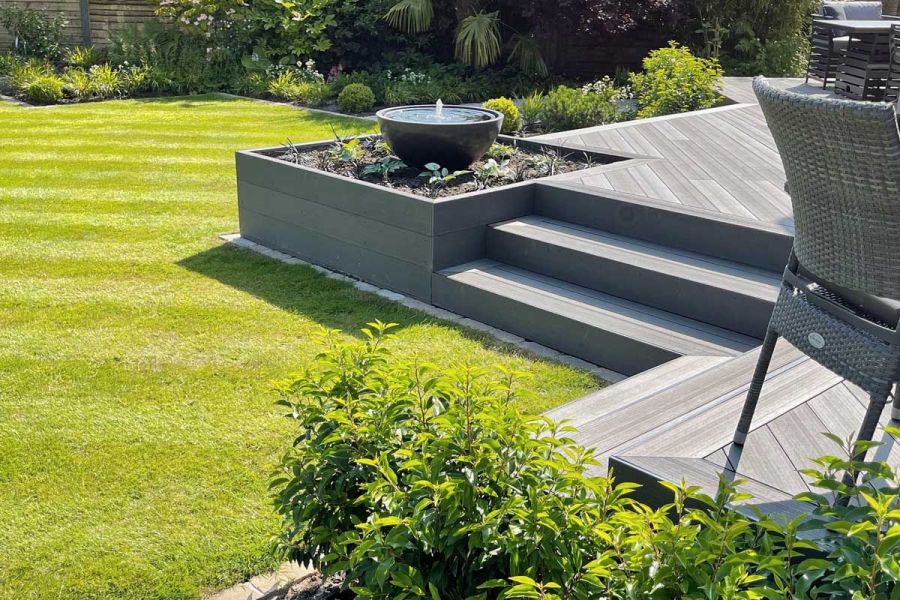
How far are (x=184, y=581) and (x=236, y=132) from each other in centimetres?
721

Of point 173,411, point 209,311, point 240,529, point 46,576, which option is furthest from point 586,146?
point 46,576

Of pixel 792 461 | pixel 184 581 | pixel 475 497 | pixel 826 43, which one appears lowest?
pixel 184 581

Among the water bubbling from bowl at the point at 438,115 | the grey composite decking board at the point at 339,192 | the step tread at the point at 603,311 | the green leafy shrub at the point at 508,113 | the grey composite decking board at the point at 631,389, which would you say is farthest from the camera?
the green leafy shrub at the point at 508,113

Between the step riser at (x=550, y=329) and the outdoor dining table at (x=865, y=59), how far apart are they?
236 inches

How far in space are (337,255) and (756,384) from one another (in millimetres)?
3275

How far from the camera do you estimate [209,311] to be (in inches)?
177

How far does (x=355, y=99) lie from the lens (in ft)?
33.7

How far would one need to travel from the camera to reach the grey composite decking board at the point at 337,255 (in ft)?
15.7

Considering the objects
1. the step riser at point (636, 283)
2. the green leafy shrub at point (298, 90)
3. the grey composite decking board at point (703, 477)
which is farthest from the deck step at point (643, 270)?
the green leafy shrub at point (298, 90)

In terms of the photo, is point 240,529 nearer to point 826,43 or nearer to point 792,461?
point 792,461

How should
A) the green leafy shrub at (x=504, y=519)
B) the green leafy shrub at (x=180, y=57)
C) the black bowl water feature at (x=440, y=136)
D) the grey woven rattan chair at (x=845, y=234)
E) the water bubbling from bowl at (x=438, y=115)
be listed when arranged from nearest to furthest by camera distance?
1. the green leafy shrub at (x=504, y=519)
2. the grey woven rattan chair at (x=845, y=234)
3. the black bowl water feature at (x=440, y=136)
4. the water bubbling from bowl at (x=438, y=115)
5. the green leafy shrub at (x=180, y=57)

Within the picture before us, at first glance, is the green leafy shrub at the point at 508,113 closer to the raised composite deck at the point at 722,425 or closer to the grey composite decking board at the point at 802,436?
the raised composite deck at the point at 722,425

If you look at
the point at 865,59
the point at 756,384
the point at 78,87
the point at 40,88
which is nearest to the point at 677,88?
the point at 865,59

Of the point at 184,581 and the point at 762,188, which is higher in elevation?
the point at 762,188
